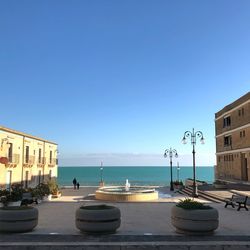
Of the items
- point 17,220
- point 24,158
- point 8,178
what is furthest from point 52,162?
point 17,220

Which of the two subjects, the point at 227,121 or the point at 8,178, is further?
the point at 227,121

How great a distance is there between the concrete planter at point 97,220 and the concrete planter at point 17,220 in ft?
4.62

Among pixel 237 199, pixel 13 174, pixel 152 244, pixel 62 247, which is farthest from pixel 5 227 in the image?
pixel 13 174

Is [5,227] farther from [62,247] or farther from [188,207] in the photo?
[188,207]

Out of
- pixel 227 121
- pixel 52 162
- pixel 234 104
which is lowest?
pixel 52 162

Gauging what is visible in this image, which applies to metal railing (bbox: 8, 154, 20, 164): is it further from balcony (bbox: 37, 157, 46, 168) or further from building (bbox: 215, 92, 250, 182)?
building (bbox: 215, 92, 250, 182)

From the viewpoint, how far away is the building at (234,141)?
42500mm

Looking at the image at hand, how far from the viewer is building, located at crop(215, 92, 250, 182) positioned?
4250 centimetres

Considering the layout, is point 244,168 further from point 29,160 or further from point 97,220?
point 97,220

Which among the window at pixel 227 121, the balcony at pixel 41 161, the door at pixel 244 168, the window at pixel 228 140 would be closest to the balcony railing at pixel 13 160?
the balcony at pixel 41 161

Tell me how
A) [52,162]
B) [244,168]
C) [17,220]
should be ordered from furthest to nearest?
1. [52,162]
2. [244,168]
3. [17,220]

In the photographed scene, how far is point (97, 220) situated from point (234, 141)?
40077 mm

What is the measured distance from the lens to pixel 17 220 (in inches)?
400

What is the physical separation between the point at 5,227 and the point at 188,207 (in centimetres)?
527
